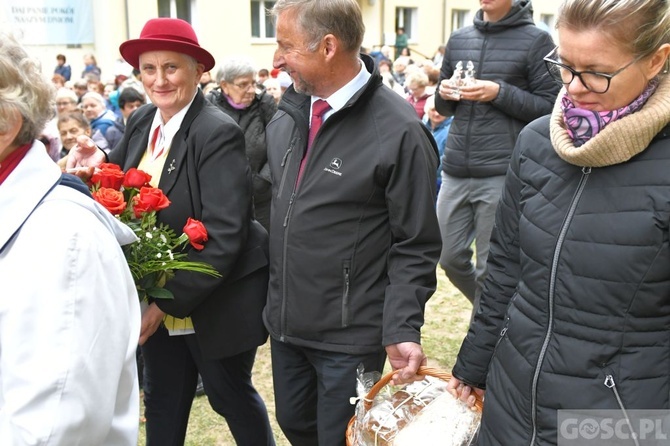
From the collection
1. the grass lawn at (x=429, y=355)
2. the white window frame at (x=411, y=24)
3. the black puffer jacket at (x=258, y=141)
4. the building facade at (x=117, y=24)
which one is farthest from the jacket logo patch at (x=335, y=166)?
the white window frame at (x=411, y=24)

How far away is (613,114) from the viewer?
1.75 m

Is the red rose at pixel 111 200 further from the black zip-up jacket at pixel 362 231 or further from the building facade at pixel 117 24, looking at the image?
the building facade at pixel 117 24

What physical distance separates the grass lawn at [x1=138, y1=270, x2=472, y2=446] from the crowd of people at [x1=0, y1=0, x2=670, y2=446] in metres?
0.70

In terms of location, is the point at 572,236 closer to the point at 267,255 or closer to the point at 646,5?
the point at 646,5

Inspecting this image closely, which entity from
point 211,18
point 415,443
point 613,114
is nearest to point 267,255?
point 415,443

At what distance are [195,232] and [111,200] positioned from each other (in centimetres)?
32

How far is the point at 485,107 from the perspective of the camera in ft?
13.5

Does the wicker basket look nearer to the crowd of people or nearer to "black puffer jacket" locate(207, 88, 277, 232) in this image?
the crowd of people

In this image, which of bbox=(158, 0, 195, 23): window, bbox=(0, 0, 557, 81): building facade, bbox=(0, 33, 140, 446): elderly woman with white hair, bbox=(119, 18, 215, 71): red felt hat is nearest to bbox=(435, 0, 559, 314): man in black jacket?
bbox=(119, 18, 215, 71): red felt hat

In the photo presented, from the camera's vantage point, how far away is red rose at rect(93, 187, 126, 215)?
8.30ft

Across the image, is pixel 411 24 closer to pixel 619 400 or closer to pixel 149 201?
pixel 149 201

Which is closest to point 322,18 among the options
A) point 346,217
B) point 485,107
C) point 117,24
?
point 346,217

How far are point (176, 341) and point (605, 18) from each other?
2133 mm

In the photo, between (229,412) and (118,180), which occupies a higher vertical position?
(118,180)
